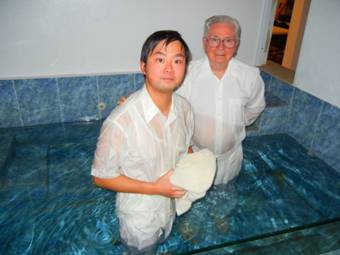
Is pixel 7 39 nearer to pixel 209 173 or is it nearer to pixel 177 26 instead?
pixel 177 26

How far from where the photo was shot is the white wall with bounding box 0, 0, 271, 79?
10.1 ft

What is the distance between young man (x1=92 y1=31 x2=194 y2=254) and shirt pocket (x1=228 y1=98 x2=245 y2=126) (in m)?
0.79

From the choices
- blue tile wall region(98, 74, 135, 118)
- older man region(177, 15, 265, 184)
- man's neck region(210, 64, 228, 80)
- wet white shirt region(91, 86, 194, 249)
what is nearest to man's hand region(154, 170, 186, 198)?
wet white shirt region(91, 86, 194, 249)

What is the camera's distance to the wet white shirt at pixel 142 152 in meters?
1.41

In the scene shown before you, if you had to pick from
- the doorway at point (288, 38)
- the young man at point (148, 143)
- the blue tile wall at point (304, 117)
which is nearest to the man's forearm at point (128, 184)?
the young man at point (148, 143)

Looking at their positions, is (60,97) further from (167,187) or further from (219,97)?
(167,187)

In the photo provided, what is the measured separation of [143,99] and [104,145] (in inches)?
12.6

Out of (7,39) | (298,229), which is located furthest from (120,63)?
(298,229)

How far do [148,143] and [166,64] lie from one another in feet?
1.45

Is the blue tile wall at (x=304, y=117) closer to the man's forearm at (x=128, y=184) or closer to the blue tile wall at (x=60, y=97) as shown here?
the blue tile wall at (x=60, y=97)

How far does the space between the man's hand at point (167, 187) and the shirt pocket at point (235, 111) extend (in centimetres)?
115

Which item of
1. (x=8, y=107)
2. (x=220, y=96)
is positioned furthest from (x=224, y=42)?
(x=8, y=107)

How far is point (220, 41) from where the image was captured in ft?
6.79

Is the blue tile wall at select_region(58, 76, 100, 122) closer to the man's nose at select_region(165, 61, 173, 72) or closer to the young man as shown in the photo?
the young man
